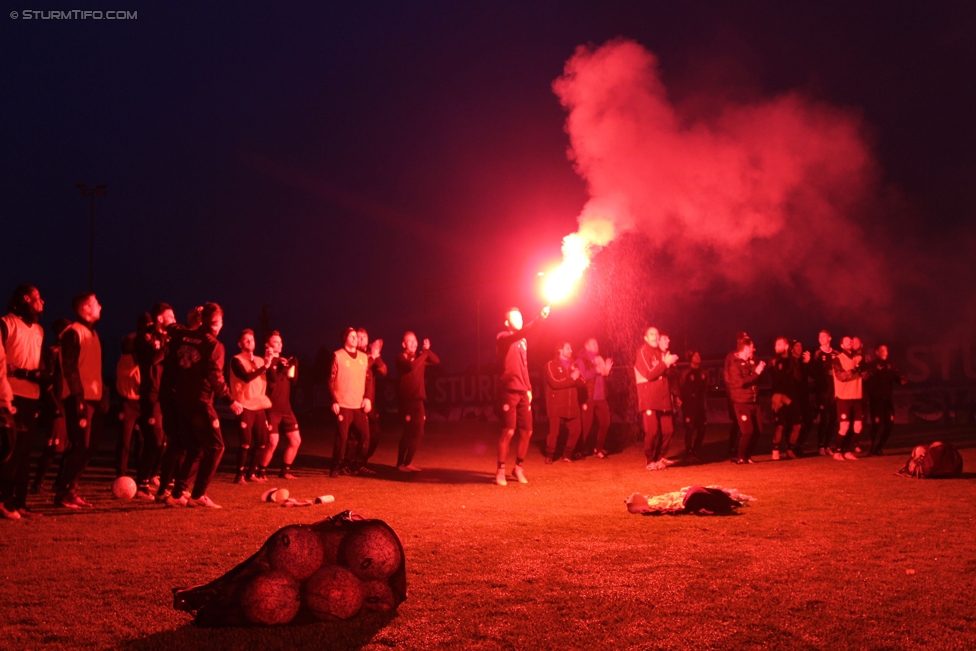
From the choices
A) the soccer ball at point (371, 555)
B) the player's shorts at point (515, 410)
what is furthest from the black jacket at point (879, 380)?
the soccer ball at point (371, 555)

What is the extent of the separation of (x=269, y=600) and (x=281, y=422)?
A: 27.7ft

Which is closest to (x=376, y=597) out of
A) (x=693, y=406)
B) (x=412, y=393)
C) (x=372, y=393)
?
(x=412, y=393)

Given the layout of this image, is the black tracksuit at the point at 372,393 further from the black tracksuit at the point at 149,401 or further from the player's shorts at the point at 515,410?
the black tracksuit at the point at 149,401

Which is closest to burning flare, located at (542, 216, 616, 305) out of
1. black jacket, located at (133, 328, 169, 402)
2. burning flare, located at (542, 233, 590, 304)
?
burning flare, located at (542, 233, 590, 304)

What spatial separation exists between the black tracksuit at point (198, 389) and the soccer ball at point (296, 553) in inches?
184

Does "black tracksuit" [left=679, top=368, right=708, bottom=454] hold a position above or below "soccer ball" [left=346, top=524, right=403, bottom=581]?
above

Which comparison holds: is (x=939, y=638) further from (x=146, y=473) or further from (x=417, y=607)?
(x=146, y=473)

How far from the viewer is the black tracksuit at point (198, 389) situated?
28.4ft

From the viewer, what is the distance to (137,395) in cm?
1073

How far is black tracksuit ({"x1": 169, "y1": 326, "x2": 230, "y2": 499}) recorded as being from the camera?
8.65 m

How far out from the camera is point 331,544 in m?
4.44

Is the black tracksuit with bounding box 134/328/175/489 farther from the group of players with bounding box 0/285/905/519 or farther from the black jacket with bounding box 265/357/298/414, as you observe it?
the black jacket with bounding box 265/357/298/414

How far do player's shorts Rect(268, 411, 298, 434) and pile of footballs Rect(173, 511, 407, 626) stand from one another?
303 inches

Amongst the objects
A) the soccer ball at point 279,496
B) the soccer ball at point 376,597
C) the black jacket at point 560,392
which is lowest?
the soccer ball at point 279,496
